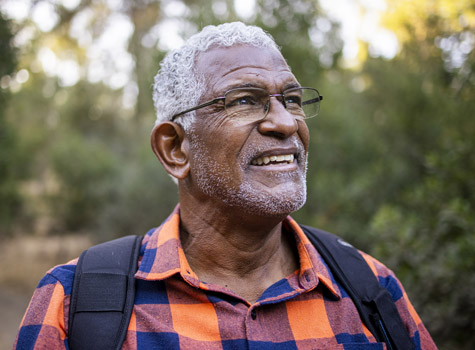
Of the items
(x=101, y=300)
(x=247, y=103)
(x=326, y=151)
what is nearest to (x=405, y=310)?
(x=247, y=103)

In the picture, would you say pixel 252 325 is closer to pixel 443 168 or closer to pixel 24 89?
pixel 443 168

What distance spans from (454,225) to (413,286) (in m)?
0.68

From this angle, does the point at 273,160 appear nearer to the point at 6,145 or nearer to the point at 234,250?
the point at 234,250

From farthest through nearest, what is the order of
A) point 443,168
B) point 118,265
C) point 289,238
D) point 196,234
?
point 443,168 < point 289,238 < point 196,234 < point 118,265

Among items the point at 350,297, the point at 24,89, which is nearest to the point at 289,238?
the point at 350,297

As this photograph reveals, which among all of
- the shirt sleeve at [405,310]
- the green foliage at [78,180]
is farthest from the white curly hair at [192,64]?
the green foliage at [78,180]

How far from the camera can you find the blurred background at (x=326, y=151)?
4125mm

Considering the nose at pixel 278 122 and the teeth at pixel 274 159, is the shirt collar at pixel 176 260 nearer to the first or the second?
the teeth at pixel 274 159

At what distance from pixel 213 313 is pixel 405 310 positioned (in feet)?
3.21

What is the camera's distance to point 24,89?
16.8m

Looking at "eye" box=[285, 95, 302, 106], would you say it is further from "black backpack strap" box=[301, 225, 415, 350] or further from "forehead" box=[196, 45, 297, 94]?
"black backpack strap" box=[301, 225, 415, 350]

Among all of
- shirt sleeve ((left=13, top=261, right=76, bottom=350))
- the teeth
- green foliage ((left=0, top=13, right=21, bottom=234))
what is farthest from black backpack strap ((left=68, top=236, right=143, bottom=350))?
green foliage ((left=0, top=13, right=21, bottom=234))

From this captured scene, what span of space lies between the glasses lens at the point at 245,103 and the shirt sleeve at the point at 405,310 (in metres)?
0.97

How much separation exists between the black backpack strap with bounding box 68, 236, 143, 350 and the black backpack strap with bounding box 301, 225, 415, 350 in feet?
3.33
